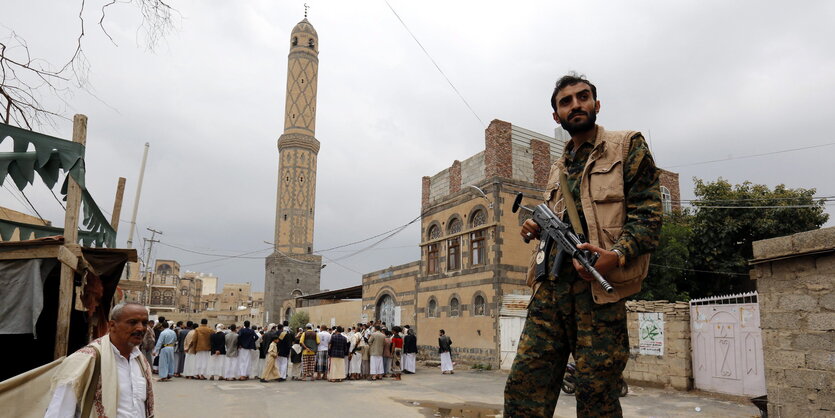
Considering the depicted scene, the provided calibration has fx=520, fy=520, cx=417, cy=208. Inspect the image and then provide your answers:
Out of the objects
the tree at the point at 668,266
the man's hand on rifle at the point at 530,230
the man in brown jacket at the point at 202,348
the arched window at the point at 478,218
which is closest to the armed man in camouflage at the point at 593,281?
the man's hand on rifle at the point at 530,230

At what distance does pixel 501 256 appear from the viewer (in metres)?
19.0

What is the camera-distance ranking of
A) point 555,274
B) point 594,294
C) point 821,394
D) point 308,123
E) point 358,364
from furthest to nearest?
point 308,123, point 358,364, point 821,394, point 555,274, point 594,294

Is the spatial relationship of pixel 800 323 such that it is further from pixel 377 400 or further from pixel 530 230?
pixel 377 400

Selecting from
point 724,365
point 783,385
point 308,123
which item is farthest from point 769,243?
point 308,123

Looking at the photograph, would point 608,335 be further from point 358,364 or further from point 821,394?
point 358,364

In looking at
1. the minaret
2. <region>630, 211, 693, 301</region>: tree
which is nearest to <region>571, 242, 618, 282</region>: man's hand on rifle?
<region>630, 211, 693, 301</region>: tree

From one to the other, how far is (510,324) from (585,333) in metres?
16.2

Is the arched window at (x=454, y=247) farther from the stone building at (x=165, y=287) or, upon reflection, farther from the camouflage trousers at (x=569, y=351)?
the stone building at (x=165, y=287)

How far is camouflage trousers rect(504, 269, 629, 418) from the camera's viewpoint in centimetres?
213

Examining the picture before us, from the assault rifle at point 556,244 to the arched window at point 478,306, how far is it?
17.1 metres

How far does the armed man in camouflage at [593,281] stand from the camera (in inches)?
84.0

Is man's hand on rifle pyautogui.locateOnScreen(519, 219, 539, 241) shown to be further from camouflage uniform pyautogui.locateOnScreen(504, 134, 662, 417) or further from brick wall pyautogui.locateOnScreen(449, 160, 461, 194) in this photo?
brick wall pyautogui.locateOnScreen(449, 160, 461, 194)

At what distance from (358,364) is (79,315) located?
30.9 ft

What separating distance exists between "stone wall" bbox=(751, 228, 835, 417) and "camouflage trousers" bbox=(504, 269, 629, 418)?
221 inches
